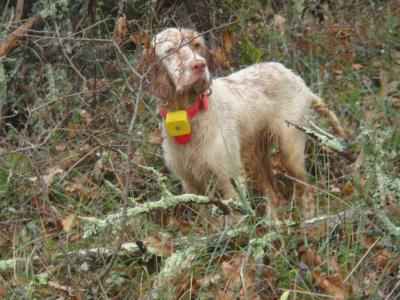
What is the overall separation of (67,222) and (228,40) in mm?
2685

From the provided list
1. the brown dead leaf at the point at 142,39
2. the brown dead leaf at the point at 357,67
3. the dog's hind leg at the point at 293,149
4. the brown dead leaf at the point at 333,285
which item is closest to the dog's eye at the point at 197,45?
the brown dead leaf at the point at 142,39

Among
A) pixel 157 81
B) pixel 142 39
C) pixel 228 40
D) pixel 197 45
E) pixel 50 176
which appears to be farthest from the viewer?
pixel 228 40

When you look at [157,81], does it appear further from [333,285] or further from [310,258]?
[333,285]

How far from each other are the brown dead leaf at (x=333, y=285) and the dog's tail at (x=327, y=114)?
2136 millimetres

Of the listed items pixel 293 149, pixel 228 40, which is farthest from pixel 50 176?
pixel 228 40

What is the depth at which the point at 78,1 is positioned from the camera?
291 inches

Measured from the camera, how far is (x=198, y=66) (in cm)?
512

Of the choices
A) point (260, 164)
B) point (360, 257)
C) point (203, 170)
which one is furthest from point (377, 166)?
point (260, 164)

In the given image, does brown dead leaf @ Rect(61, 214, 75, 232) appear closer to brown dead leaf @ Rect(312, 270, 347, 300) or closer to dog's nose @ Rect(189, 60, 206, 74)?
dog's nose @ Rect(189, 60, 206, 74)

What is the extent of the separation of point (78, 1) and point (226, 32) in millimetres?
1272

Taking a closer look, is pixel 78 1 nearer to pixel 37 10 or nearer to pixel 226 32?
pixel 37 10

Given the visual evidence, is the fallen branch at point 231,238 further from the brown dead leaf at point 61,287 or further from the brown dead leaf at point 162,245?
the brown dead leaf at point 61,287

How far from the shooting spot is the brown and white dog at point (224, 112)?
17.3 feet

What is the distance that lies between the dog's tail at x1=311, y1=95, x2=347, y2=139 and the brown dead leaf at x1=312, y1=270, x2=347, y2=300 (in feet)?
7.01
